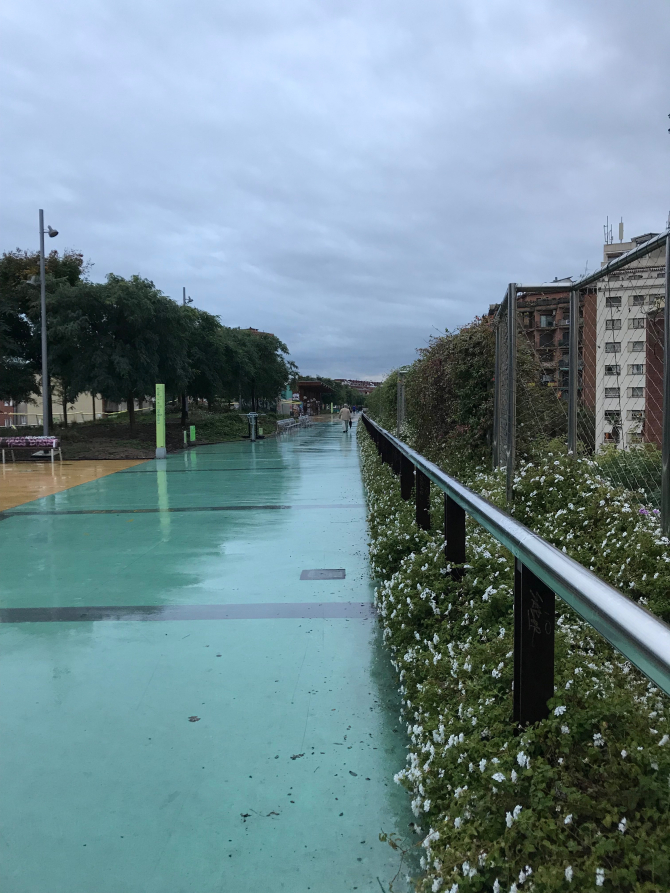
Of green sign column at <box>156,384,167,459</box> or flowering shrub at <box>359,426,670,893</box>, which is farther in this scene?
green sign column at <box>156,384,167,459</box>

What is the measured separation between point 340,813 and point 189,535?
548 centimetres

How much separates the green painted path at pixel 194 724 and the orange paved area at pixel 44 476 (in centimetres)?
482

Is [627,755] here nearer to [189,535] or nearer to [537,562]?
[537,562]

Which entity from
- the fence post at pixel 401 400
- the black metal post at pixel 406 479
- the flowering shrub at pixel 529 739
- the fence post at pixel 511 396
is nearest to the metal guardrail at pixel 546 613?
the flowering shrub at pixel 529 739

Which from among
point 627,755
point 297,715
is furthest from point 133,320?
point 627,755

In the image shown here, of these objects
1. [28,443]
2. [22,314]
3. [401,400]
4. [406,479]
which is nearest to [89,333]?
[22,314]

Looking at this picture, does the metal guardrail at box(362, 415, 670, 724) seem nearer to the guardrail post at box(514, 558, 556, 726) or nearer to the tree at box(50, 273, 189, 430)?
the guardrail post at box(514, 558, 556, 726)

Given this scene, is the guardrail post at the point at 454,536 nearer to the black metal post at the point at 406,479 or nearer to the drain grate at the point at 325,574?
the drain grate at the point at 325,574

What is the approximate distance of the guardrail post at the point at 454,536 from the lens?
3816 mm

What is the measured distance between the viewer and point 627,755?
1893 mm

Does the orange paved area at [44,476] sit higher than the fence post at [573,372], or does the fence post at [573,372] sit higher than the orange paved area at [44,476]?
the fence post at [573,372]

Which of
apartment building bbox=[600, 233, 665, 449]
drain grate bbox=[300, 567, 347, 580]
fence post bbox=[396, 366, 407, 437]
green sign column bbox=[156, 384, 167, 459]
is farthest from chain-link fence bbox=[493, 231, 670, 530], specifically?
green sign column bbox=[156, 384, 167, 459]

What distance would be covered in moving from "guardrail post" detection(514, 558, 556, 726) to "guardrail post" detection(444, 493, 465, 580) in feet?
5.18

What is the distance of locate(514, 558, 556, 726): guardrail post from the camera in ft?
6.89
